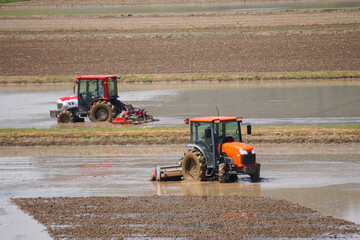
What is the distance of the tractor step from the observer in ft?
56.8

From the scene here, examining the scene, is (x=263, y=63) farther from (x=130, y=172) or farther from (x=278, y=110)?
(x=130, y=172)

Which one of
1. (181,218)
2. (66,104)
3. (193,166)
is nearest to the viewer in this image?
(181,218)

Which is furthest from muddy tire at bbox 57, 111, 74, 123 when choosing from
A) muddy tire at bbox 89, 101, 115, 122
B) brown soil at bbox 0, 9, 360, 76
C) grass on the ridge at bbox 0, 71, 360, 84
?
brown soil at bbox 0, 9, 360, 76

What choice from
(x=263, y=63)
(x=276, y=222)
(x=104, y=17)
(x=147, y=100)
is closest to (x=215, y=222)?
(x=276, y=222)

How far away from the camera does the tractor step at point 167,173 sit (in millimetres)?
17312

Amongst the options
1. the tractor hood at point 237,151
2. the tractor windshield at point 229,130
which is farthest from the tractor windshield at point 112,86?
the tractor hood at point 237,151

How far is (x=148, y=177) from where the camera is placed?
1788 cm

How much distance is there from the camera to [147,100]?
35656mm

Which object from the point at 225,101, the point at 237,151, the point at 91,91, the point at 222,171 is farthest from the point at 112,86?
the point at 237,151

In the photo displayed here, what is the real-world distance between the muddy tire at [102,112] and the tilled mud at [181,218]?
45.2 ft

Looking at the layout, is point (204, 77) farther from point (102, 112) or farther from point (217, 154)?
point (217, 154)

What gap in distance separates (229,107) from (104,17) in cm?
4510

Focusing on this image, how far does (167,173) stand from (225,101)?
1586 centimetres

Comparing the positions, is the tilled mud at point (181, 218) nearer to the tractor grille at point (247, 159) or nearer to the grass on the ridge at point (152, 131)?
the tractor grille at point (247, 159)
